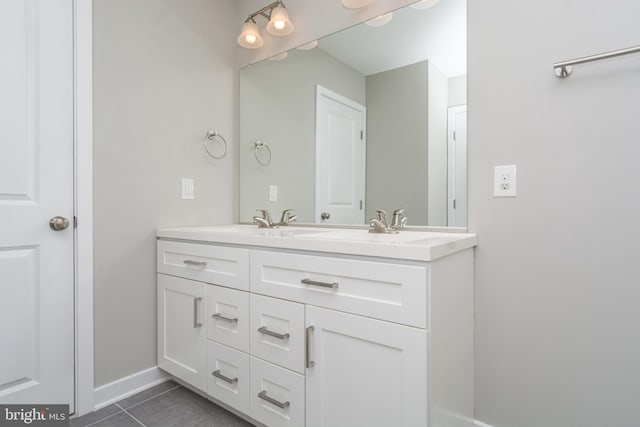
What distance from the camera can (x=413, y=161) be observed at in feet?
4.93

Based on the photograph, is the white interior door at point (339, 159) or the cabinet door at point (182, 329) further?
the white interior door at point (339, 159)

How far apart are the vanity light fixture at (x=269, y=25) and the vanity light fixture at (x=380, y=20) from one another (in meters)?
0.49

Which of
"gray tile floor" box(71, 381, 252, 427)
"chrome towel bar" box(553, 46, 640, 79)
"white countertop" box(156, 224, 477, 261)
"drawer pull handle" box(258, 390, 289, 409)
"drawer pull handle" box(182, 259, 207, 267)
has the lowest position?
"gray tile floor" box(71, 381, 252, 427)

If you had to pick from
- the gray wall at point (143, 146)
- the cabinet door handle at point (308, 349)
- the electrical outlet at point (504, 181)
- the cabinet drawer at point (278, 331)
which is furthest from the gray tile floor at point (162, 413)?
the electrical outlet at point (504, 181)

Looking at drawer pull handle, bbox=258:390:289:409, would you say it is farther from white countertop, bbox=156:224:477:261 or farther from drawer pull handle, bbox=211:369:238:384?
white countertop, bbox=156:224:477:261

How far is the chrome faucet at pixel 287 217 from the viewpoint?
1.92 metres

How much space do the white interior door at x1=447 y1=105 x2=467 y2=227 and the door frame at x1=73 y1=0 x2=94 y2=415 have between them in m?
1.58

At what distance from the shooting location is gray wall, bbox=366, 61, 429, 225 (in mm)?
1480

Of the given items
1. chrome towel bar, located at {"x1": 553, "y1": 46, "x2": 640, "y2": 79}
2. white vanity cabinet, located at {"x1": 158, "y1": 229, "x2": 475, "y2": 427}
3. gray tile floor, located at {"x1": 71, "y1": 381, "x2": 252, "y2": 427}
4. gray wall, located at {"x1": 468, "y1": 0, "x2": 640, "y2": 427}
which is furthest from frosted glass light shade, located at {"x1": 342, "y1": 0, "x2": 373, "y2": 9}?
gray tile floor, located at {"x1": 71, "y1": 381, "x2": 252, "y2": 427}

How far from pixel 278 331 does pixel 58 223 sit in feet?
3.44

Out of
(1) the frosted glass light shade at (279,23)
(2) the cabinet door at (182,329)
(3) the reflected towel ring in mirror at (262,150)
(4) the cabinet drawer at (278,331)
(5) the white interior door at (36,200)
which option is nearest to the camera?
(4) the cabinet drawer at (278,331)

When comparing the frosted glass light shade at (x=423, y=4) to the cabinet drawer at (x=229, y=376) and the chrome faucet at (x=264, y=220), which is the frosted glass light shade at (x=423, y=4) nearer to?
the chrome faucet at (x=264, y=220)

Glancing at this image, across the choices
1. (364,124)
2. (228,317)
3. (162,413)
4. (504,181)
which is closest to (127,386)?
(162,413)

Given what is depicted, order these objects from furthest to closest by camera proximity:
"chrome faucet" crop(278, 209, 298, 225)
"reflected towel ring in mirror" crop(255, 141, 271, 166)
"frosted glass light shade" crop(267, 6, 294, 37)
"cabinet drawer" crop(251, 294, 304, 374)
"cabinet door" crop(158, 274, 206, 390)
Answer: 1. "reflected towel ring in mirror" crop(255, 141, 271, 166)
2. "chrome faucet" crop(278, 209, 298, 225)
3. "frosted glass light shade" crop(267, 6, 294, 37)
4. "cabinet door" crop(158, 274, 206, 390)
5. "cabinet drawer" crop(251, 294, 304, 374)
